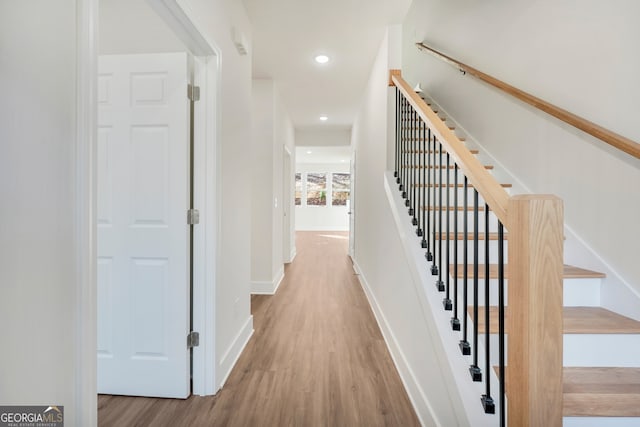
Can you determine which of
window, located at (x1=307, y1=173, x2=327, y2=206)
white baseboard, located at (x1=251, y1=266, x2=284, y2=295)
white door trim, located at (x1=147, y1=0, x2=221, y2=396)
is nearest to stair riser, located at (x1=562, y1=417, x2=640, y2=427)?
white door trim, located at (x1=147, y1=0, x2=221, y2=396)

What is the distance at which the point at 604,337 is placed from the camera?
130 cm

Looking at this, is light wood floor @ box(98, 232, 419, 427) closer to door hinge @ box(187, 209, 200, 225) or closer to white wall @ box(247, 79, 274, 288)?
white wall @ box(247, 79, 274, 288)

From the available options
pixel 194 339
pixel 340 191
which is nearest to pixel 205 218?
pixel 194 339

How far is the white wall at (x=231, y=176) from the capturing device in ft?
6.30

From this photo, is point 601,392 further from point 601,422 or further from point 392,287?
point 392,287

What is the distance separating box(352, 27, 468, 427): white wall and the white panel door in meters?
1.34

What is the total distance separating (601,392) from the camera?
1.14 metres

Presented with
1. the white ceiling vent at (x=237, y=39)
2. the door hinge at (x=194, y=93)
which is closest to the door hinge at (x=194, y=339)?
the door hinge at (x=194, y=93)

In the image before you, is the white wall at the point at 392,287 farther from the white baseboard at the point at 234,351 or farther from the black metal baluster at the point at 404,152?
the white baseboard at the point at 234,351

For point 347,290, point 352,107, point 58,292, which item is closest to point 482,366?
point 58,292

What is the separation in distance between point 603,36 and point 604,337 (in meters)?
1.43

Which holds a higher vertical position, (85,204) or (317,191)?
(317,191)

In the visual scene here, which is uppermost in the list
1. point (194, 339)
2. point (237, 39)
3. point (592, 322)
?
point (237, 39)

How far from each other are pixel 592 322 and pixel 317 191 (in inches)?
414
